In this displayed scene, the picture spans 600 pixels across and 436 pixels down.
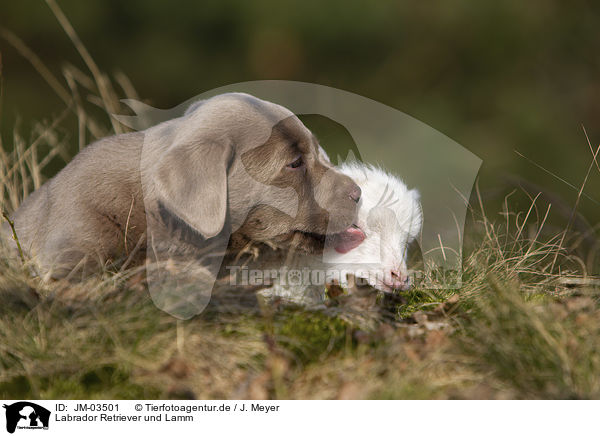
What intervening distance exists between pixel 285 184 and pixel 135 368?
1.25 meters

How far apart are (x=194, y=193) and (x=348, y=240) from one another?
2.95 ft

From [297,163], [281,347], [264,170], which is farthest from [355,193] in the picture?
[281,347]

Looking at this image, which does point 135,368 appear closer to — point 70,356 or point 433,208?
point 70,356

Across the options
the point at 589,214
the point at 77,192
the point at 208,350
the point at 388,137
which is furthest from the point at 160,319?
the point at 589,214

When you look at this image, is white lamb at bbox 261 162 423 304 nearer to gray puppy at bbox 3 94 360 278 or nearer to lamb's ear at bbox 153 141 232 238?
gray puppy at bbox 3 94 360 278

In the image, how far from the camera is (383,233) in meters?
3.87

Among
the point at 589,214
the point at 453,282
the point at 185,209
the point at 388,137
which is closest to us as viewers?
the point at 185,209

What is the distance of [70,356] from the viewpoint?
2824 millimetres

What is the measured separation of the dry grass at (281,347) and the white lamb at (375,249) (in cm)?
41

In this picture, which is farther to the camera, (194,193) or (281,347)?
(194,193)

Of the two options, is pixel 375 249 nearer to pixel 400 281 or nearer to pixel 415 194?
pixel 400 281

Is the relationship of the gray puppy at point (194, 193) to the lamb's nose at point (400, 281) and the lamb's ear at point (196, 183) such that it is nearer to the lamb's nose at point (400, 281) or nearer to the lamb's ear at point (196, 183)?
the lamb's ear at point (196, 183)

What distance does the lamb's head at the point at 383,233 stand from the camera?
3805 millimetres
